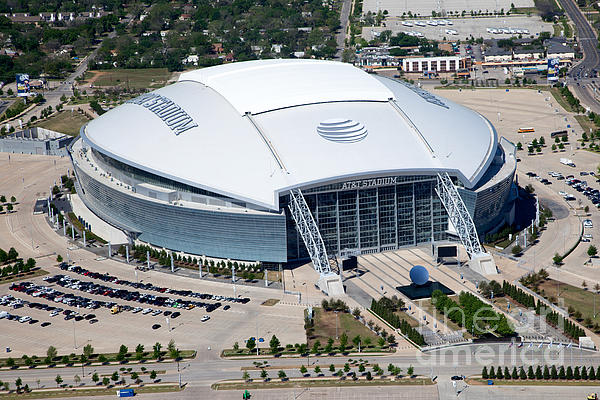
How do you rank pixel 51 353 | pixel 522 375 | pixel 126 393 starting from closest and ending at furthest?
1. pixel 126 393
2. pixel 522 375
3. pixel 51 353

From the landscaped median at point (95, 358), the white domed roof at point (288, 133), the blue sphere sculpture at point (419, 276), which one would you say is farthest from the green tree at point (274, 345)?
the white domed roof at point (288, 133)

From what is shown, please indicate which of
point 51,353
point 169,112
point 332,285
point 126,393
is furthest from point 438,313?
point 169,112

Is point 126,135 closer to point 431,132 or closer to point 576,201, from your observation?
point 431,132

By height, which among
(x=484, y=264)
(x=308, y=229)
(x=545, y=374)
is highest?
(x=308, y=229)

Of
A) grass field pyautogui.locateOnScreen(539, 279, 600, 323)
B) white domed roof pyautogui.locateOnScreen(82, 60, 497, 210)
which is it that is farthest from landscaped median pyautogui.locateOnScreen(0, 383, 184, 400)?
grass field pyautogui.locateOnScreen(539, 279, 600, 323)

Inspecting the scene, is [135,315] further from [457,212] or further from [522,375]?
[522,375]

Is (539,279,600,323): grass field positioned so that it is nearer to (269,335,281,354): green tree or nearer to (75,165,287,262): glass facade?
(75,165,287,262): glass facade

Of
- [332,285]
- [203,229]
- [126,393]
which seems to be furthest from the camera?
[203,229]
